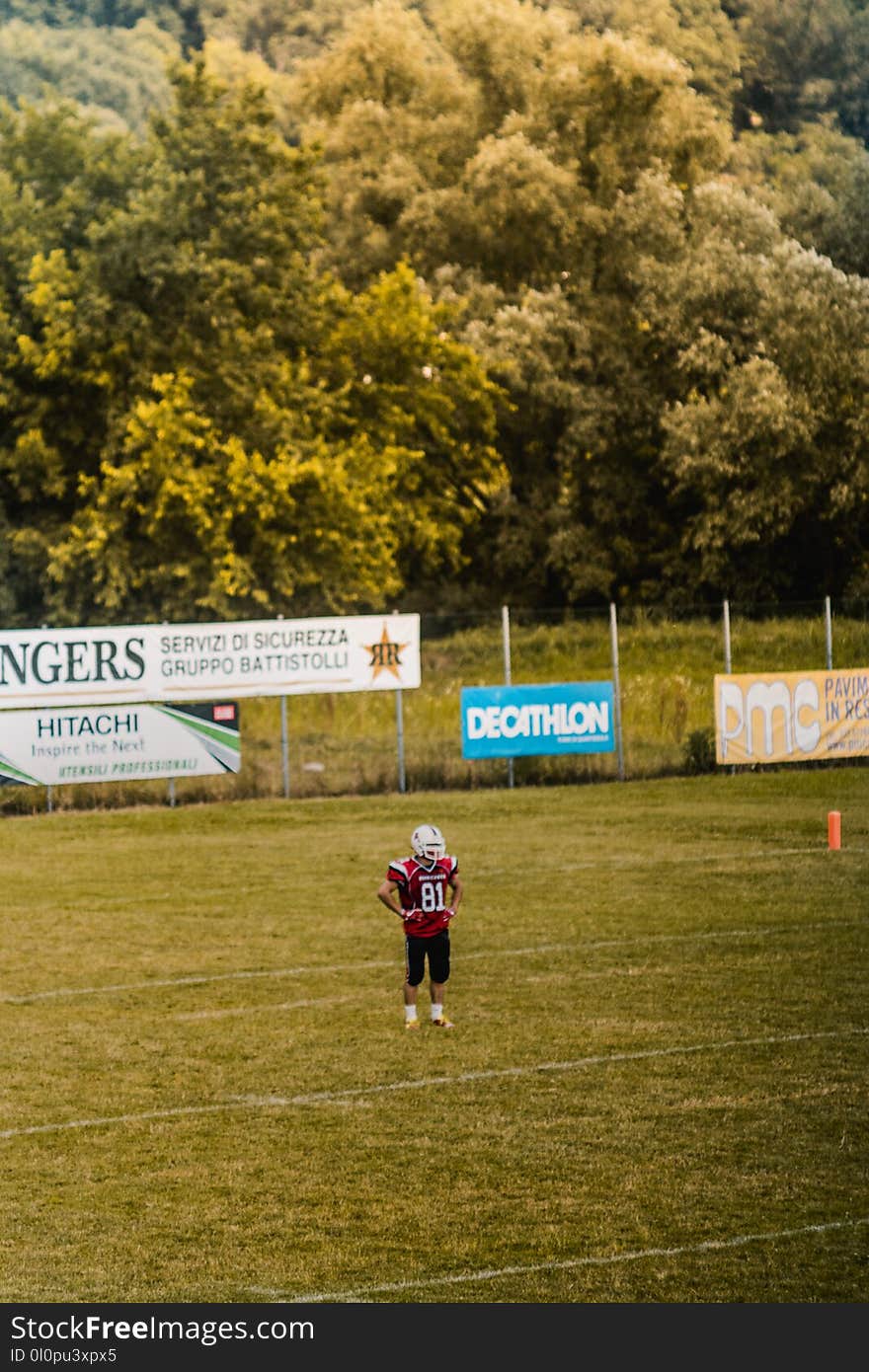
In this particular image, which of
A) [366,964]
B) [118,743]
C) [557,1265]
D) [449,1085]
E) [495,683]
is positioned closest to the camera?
[557,1265]

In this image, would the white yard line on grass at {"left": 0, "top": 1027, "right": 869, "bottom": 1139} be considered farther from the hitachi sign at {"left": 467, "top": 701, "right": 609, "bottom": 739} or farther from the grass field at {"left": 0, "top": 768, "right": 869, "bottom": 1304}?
the hitachi sign at {"left": 467, "top": 701, "right": 609, "bottom": 739}

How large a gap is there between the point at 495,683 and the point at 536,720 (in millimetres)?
5946

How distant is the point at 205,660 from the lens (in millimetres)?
27031

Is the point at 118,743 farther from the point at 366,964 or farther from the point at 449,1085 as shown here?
the point at 449,1085

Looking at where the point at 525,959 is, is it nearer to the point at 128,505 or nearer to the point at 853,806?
the point at 853,806

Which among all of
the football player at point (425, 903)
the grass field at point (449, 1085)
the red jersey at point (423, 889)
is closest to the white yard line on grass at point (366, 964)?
the grass field at point (449, 1085)

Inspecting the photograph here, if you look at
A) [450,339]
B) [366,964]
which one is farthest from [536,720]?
[450,339]

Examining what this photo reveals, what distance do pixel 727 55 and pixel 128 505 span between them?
49.0 ft

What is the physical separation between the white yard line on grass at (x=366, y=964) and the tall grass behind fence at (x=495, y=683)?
11.3 metres

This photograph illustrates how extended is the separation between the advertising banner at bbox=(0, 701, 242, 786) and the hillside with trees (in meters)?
13.1

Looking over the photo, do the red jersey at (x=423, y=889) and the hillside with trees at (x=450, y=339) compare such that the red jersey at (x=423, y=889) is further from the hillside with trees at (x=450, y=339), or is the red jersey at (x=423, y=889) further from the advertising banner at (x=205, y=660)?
the hillside with trees at (x=450, y=339)

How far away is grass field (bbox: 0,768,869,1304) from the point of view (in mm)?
8531
